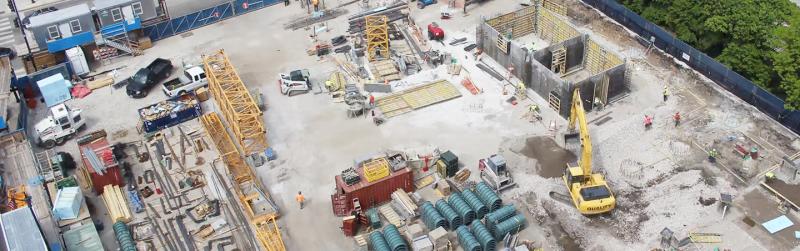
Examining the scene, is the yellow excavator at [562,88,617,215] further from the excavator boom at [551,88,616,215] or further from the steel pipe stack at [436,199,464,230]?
the steel pipe stack at [436,199,464,230]

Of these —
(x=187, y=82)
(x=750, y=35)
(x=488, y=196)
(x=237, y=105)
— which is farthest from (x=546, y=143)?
(x=187, y=82)

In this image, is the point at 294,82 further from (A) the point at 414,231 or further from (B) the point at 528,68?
(A) the point at 414,231

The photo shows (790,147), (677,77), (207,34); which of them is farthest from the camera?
(207,34)

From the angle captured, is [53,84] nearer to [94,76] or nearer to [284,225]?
[94,76]

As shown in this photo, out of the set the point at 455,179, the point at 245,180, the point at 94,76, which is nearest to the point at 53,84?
the point at 94,76

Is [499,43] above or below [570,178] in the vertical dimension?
above

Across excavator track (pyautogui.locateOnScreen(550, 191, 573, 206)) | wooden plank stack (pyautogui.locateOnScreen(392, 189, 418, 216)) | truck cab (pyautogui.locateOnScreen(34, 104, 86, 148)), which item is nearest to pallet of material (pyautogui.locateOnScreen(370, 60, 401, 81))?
wooden plank stack (pyautogui.locateOnScreen(392, 189, 418, 216))
